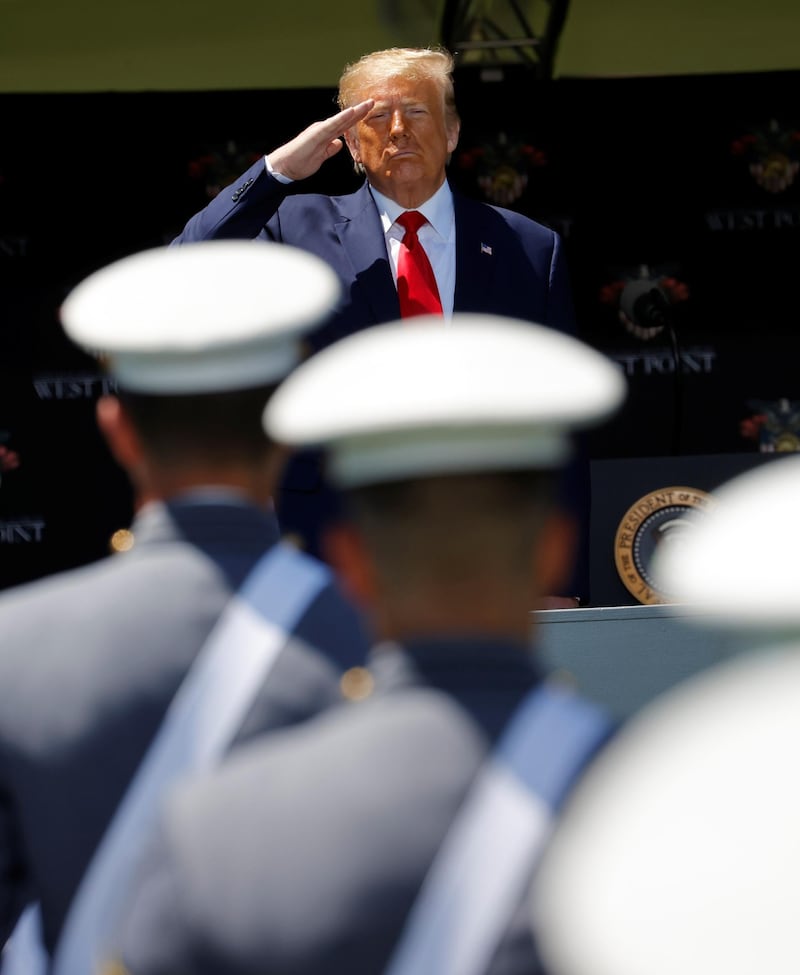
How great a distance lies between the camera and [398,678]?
110 cm

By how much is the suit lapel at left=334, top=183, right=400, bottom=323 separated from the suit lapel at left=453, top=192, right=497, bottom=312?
11cm

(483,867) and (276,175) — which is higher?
(276,175)

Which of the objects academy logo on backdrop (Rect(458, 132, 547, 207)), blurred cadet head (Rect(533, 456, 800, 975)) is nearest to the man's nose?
academy logo on backdrop (Rect(458, 132, 547, 207))

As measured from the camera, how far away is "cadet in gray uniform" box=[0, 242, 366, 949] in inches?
52.0

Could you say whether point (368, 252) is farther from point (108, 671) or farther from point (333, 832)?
point (333, 832)

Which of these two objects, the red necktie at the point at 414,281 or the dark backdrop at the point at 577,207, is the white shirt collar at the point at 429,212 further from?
the dark backdrop at the point at 577,207

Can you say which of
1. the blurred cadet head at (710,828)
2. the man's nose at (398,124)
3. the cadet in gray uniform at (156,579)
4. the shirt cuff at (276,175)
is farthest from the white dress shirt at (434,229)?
the blurred cadet head at (710,828)

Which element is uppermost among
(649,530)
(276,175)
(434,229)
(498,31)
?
(498,31)

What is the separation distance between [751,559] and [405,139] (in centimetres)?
207

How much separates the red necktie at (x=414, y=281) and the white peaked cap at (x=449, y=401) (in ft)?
5.40

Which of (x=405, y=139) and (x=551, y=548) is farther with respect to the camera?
(x=405, y=139)

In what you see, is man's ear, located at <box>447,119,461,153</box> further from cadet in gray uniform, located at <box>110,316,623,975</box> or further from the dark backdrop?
cadet in gray uniform, located at <box>110,316,623,975</box>

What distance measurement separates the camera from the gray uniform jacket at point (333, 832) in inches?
40.3

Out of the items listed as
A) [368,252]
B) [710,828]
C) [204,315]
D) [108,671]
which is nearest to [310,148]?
[368,252]
